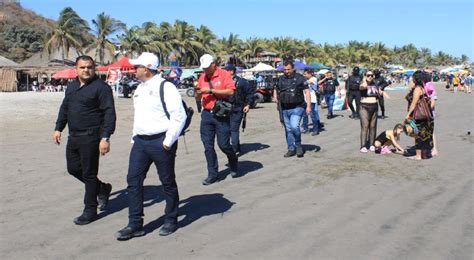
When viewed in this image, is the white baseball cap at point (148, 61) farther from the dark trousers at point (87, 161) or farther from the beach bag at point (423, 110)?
the beach bag at point (423, 110)

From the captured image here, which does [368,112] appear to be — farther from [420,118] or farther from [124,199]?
[124,199]

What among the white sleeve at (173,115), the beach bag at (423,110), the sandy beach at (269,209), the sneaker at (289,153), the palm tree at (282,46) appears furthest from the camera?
the palm tree at (282,46)

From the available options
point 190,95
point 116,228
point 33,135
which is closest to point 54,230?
point 116,228

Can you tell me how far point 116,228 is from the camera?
4.54m

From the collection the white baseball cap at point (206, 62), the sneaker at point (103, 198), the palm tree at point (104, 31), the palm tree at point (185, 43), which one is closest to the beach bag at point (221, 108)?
the white baseball cap at point (206, 62)

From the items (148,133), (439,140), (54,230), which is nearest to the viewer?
(148,133)

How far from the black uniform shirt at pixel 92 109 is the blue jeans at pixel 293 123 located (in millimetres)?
3922

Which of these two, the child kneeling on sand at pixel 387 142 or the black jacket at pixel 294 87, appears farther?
the child kneeling on sand at pixel 387 142

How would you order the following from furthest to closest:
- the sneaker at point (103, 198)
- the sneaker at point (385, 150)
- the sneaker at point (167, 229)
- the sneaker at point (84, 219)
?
the sneaker at point (385, 150), the sneaker at point (103, 198), the sneaker at point (84, 219), the sneaker at point (167, 229)

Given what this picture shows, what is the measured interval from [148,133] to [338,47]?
101 meters

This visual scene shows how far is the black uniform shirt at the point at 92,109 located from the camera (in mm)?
4527

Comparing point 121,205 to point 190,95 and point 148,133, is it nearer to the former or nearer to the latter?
point 148,133

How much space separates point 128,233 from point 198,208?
45.5 inches

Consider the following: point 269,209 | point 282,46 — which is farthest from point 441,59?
point 269,209
